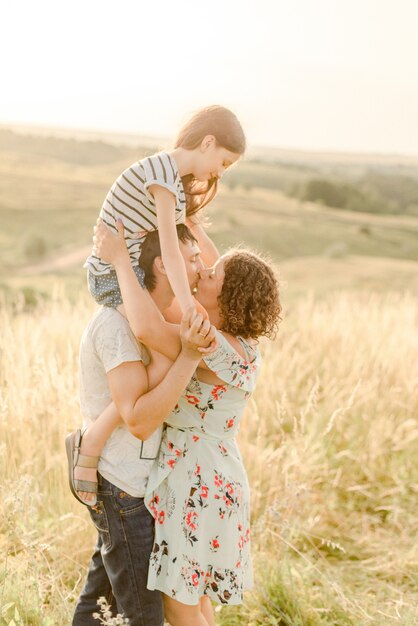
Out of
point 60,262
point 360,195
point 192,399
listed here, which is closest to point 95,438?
point 192,399

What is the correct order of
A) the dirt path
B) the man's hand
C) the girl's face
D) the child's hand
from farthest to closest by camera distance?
the dirt path, the girl's face, the child's hand, the man's hand

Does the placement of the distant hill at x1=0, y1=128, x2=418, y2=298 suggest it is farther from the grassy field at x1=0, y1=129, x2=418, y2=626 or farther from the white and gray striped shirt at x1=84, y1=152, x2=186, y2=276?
the white and gray striped shirt at x1=84, y1=152, x2=186, y2=276

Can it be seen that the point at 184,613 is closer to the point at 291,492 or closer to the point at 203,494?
the point at 203,494

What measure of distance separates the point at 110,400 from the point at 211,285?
551 mm

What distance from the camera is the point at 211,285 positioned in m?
2.72

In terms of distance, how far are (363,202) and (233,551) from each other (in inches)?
Answer: 1968

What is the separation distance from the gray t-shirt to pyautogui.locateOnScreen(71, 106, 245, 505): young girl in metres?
0.06

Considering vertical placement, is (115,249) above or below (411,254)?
above

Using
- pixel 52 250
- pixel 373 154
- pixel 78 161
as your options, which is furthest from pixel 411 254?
pixel 373 154

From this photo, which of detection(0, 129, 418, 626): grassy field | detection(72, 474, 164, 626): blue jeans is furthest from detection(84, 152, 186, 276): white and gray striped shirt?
detection(72, 474, 164, 626): blue jeans

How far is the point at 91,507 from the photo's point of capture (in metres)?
2.62

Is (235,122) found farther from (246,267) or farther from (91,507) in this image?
(91,507)

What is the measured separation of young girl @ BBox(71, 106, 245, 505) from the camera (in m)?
2.58

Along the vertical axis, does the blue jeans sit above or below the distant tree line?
above
